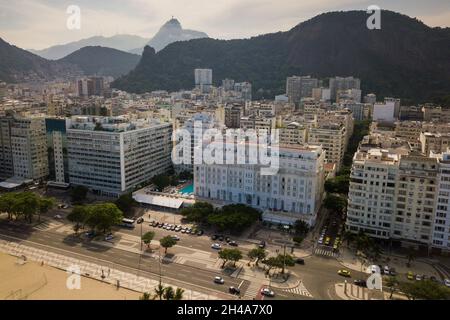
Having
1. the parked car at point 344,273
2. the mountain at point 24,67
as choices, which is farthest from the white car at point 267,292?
the mountain at point 24,67

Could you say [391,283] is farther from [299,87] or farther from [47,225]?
[299,87]

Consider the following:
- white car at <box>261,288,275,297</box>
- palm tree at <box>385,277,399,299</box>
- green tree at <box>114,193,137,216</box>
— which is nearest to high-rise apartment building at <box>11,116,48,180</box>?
green tree at <box>114,193,137,216</box>

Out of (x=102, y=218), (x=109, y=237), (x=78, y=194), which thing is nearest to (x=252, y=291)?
(x=109, y=237)

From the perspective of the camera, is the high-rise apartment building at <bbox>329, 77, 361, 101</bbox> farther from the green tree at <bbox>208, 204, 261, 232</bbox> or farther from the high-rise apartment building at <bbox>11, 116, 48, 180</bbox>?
the high-rise apartment building at <bbox>11, 116, 48, 180</bbox>

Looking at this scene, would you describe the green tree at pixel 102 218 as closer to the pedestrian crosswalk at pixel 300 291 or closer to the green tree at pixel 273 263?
the green tree at pixel 273 263

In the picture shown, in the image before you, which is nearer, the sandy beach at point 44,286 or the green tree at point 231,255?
the sandy beach at point 44,286
